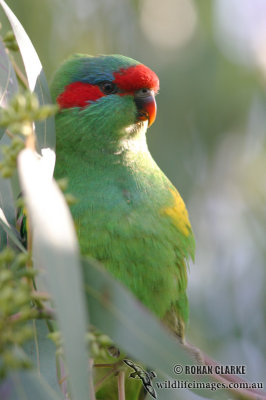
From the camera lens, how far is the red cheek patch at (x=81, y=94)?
1.94 meters

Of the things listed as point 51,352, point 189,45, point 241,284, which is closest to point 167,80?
point 189,45

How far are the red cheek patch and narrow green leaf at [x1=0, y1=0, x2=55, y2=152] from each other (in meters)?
0.46

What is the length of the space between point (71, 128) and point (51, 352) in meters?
0.84

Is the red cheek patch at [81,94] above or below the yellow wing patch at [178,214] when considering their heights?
above

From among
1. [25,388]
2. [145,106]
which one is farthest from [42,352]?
[145,106]

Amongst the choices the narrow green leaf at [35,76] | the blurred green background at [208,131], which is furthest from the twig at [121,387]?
the blurred green background at [208,131]

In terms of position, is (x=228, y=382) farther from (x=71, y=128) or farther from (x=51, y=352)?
(x=71, y=128)

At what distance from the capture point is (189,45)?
12.2 feet

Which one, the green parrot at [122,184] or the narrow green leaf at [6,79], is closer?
the narrow green leaf at [6,79]

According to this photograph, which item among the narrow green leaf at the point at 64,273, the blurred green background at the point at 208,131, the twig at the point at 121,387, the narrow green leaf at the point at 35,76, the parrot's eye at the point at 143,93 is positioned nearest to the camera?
the narrow green leaf at the point at 64,273

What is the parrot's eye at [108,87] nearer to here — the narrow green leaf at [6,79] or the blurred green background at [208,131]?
the narrow green leaf at [6,79]

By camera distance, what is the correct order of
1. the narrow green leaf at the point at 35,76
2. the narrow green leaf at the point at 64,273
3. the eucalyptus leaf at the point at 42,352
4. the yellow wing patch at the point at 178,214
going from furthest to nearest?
the yellow wing patch at the point at 178,214, the narrow green leaf at the point at 35,76, the eucalyptus leaf at the point at 42,352, the narrow green leaf at the point at 64,273

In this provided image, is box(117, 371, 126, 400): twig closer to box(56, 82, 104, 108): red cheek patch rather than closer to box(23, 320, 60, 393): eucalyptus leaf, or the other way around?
box(23, 320, 60, 393): eucalyptus leaf

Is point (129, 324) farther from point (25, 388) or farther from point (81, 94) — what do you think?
point (81, 94)
